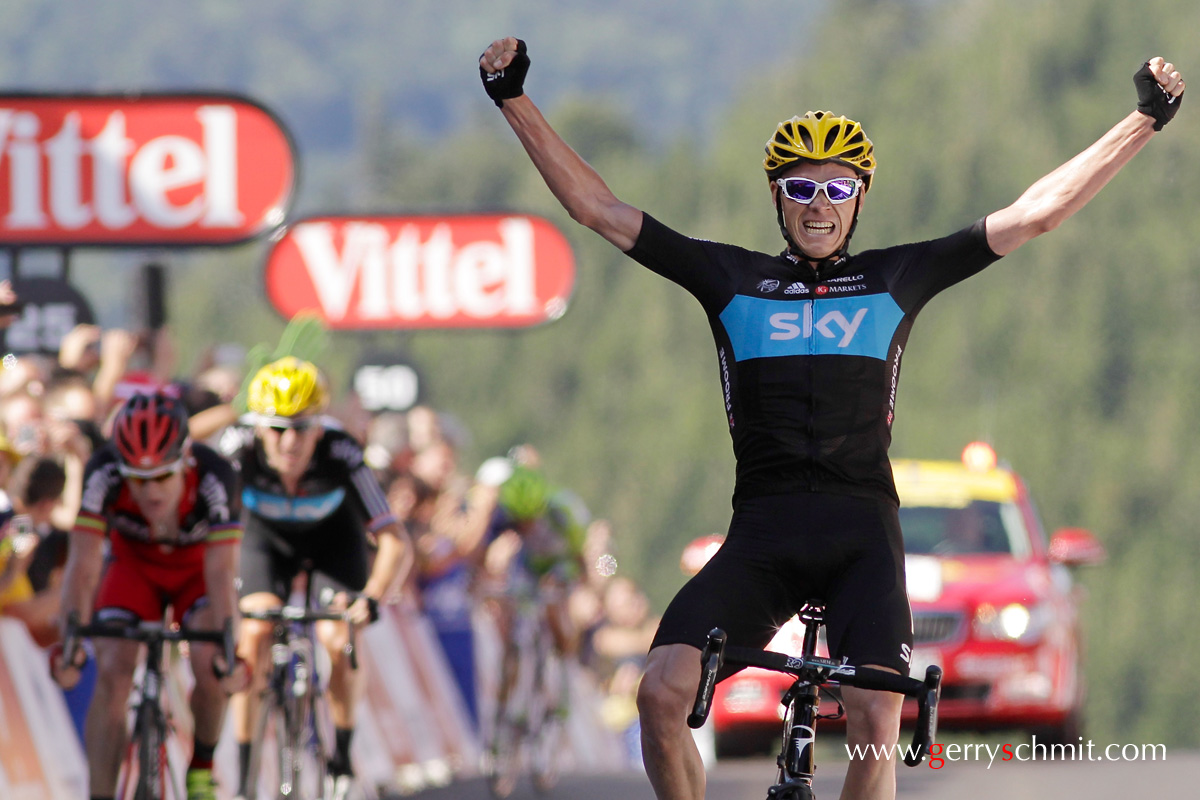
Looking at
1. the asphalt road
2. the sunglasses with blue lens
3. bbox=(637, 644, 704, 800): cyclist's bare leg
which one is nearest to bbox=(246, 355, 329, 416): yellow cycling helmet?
the asphalt road

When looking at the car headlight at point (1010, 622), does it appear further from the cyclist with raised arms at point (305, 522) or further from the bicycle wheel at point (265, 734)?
the bicycle wheel at point (265, 734)

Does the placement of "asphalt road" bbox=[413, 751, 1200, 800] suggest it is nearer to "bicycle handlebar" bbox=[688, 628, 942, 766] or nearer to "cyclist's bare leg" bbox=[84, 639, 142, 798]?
"cyclist's bare leg" bbox=[84, 639, 142, 798]

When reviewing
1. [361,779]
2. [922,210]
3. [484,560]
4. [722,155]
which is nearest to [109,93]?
[484,560]

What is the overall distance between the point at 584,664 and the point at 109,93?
8.02m

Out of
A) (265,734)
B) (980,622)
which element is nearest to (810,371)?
(265,734)

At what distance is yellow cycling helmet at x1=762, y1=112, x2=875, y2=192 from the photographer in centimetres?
732

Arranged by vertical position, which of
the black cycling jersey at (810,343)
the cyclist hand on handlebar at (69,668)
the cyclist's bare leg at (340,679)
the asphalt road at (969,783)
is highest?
the black cycling jersey at (810,343)

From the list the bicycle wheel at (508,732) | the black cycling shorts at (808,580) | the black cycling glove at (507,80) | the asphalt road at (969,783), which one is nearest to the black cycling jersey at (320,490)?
the asphalt road at (969,783)

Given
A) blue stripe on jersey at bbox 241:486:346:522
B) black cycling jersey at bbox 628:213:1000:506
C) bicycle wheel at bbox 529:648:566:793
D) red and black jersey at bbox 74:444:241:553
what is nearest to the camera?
black cycling jersey at bbox 628:213:1000:506

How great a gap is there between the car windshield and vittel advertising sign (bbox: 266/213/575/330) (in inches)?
352

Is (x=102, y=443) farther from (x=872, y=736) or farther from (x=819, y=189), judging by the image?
(x=872, y=736)

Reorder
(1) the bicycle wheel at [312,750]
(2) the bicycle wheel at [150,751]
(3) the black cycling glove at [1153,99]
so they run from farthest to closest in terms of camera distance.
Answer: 1. (1) the bicycle wheel at [312,750]
2. (2) the bicycle wheel at [150,751]
3. (3) the black cycling glove at [1153,99]

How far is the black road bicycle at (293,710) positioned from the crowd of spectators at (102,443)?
104 centimetres

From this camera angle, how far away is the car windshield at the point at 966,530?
16.2m
